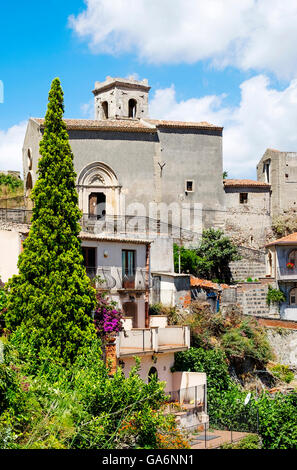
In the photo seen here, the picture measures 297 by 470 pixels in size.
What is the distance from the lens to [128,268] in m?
26.7

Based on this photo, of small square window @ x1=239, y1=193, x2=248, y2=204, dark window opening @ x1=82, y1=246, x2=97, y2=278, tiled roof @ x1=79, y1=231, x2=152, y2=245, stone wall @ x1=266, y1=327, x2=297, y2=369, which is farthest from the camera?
small square window @ x1=239, y1=193, x2=248, y2=204

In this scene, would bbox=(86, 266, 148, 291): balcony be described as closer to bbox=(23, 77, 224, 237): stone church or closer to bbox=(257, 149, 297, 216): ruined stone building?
bbox=(23, 77, 224, 237): stone church

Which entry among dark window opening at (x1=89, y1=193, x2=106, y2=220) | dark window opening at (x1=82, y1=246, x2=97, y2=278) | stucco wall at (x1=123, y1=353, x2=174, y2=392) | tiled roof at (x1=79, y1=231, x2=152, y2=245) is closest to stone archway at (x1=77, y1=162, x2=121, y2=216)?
dark window opening at (x1=89, y1=193, x2=106, y2=220)

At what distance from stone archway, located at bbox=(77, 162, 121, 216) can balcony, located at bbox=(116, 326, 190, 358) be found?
598 inches

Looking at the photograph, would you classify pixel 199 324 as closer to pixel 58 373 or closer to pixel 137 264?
pixel 137 264

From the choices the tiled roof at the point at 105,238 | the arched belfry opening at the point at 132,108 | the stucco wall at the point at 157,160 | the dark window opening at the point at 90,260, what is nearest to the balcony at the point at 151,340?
the dark window opening at the point at 90,260

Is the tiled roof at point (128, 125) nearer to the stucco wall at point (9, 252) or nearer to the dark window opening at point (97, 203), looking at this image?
the dark window opening at point (97, 203)

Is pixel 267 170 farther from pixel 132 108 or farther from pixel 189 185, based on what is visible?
pixel 132 108

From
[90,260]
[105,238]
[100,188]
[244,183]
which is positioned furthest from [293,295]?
[90,260]

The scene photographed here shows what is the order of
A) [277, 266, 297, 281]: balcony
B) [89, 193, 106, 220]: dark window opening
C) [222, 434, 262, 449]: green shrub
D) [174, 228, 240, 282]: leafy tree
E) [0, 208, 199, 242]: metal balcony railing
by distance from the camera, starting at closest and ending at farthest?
[222, 434, 262, 449]: green shrub → [0, 208, 199, 242]: metal balcony railing → [277, 266, 297, 281]: balcony → [174, 228, 240, 282]: leafy tree → [89, 193, 106, 220]: dark window opening

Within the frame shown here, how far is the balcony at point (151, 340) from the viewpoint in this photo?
2206cm

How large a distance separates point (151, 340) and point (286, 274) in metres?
14.6

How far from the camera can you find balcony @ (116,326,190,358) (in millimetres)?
22062
